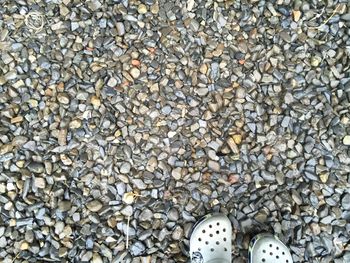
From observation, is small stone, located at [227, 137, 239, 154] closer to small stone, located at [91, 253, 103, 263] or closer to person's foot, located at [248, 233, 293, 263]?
person's foot, located at [248, 233, 293, 263]

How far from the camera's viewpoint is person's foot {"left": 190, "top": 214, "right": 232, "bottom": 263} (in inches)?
67.5

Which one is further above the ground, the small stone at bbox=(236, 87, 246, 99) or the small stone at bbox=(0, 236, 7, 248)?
the small stone at bbox=(236, 87, 246, 99)

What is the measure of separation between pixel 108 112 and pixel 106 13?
0.43m

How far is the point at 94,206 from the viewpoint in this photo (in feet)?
5.68

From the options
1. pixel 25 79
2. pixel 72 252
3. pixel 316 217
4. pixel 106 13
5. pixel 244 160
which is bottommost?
pixel 72 252

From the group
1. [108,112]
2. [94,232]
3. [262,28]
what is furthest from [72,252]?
[262,28]

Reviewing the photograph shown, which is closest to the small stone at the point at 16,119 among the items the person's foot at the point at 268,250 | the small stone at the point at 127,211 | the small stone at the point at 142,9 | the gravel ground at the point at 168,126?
the gravel ground at the point at 168,126

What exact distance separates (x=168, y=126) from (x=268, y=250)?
612mm

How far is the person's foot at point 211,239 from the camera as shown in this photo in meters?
1.71

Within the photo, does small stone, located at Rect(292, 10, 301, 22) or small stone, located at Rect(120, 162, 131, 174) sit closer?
small stone, located at Rect(120, 162, 131, 174)

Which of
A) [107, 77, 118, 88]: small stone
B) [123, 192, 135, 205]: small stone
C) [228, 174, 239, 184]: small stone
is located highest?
[107, 77, 118, 88]: small stone

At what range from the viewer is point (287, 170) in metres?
1.79

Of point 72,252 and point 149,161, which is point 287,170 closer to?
point 149,161

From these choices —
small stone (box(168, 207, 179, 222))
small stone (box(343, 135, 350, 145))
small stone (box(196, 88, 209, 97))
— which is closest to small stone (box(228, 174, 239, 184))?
small stone (box(168, 207, 179, 222))
